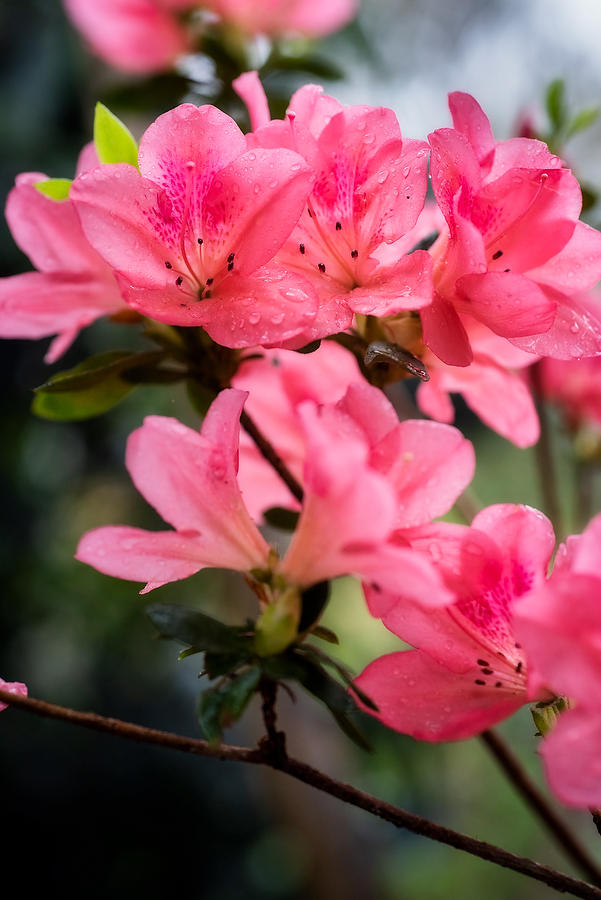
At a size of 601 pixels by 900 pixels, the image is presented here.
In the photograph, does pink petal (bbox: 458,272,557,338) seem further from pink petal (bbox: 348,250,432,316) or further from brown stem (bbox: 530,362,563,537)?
brown stem (bbox: 530,362,563,537)

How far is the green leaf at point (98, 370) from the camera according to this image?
60cm

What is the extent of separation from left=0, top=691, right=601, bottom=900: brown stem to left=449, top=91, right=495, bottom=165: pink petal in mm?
357

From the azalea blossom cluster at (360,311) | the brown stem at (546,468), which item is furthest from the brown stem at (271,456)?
the brown stem at (546,468)

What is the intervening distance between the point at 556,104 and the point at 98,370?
25.1 inches

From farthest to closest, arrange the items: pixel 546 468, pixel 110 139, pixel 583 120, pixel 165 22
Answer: pixel 165 22 < pixel 546 468 < pixel 583 120 < pixel 110 139

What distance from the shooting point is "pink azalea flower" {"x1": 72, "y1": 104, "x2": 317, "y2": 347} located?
48 centimetres

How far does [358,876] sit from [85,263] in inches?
86.8

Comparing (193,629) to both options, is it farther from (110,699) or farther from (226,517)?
(110,699)

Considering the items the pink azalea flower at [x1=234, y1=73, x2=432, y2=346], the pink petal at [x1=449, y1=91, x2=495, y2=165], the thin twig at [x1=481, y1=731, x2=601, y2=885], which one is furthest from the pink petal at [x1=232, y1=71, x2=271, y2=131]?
the thin twig at [x1=481, y1=731, x2=601, y2=885]

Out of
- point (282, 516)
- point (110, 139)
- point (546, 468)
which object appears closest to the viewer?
point (110, 139)

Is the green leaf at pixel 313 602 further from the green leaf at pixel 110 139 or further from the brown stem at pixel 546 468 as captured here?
the brown stem at pixel 546 468

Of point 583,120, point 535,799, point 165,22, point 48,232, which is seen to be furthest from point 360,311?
point 165,22

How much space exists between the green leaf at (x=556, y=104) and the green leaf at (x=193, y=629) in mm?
749

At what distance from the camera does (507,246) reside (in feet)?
1.68
